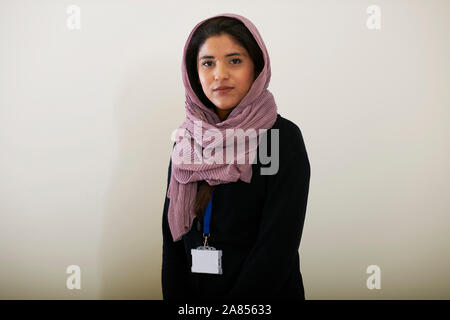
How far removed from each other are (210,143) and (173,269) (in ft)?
1.64

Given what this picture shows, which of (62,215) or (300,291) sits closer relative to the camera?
(300,291)

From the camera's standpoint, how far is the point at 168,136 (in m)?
1.83

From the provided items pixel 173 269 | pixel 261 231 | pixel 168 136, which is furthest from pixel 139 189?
pixel 261 231

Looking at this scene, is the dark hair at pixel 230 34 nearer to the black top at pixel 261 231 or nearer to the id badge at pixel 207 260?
the black top at pixel 261 231

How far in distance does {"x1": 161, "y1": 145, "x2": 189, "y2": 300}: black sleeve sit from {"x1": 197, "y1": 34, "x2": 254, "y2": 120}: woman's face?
45cm

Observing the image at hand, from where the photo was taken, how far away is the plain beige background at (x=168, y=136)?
68.8 inches

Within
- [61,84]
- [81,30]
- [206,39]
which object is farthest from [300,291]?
[81,30]

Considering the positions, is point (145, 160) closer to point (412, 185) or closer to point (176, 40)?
point (176, 40)

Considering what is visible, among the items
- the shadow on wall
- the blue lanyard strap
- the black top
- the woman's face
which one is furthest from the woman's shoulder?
the shadow on wall

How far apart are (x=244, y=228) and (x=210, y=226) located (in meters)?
0.12

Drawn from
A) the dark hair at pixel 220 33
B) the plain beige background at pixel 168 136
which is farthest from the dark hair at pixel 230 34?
the plain beige background at pixel 168 136

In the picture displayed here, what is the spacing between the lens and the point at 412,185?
176 cm

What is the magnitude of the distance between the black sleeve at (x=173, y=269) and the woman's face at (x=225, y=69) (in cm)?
45

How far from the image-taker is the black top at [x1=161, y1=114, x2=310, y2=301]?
107 centimetres
